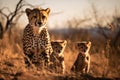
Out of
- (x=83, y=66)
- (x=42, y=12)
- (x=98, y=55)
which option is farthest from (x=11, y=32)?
(x=42, y=12)

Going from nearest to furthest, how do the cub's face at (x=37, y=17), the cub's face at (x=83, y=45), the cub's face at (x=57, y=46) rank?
the cub's face at (x=37, y=17) < the cub's face at (x=57, y=46) < the cub's face at (x=83, y=45)

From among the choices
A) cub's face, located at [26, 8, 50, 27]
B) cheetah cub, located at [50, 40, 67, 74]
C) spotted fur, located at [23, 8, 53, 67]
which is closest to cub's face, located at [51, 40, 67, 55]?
cheetah cub, located at [50, 40, 67, 74]

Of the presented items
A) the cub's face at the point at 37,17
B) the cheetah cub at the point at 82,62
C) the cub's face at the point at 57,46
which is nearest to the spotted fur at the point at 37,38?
the cub's face at the point at 37,17

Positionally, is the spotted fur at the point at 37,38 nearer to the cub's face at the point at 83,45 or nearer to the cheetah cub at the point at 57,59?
the cheetah cub at the point at 57,59

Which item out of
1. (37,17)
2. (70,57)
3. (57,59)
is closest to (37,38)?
(37,17)

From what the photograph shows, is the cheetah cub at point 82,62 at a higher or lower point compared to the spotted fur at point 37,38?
lower

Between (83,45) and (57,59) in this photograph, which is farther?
(83,45)

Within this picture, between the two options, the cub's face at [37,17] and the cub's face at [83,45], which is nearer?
the cub's face at [37,17]

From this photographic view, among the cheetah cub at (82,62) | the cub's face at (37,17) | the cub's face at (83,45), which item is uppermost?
the cub's face at (37,17)

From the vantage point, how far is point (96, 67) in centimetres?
538

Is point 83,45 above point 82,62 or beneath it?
above

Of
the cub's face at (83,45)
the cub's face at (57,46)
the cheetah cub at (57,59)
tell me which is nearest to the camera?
the cheetah cub at (57,59)

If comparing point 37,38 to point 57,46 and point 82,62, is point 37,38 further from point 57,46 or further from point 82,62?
point 82,62

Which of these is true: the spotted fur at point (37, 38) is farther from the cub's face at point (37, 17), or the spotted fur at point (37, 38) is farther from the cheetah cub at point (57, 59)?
the cheetah cub at point (57, 59)
